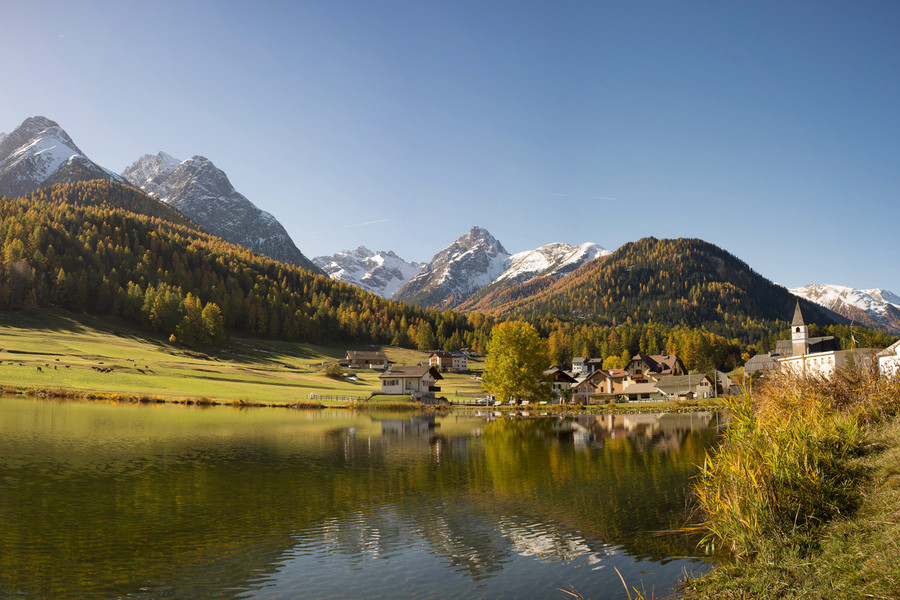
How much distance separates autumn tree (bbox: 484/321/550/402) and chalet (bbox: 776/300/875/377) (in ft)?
110

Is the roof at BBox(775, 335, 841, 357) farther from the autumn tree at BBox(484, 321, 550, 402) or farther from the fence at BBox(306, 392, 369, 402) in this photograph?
the fence at BBox(306, 392, 369, 402)

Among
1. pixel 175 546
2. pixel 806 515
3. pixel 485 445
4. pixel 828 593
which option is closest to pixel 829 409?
pixel 806 515

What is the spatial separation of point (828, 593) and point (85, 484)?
87.5 feet

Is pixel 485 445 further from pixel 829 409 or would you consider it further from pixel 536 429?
pixel 829 409

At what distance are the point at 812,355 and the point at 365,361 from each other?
11555 centimetres

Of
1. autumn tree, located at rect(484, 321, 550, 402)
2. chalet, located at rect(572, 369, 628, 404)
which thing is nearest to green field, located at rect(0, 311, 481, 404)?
chalet, located at rect(572, 369, 628, 404)

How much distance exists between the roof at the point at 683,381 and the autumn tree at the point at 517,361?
53.7m

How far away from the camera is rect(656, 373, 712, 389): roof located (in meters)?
123

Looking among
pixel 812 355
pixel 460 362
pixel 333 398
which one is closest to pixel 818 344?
pixel 812 355

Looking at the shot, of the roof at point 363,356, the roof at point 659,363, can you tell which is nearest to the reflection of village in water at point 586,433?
the roof at point 363,356

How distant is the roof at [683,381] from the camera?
12262 cm

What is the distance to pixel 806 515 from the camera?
1444cm

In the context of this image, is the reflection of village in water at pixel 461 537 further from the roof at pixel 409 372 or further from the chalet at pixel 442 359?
the chalet at pixel 442 359

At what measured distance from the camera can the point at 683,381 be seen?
124625mm
